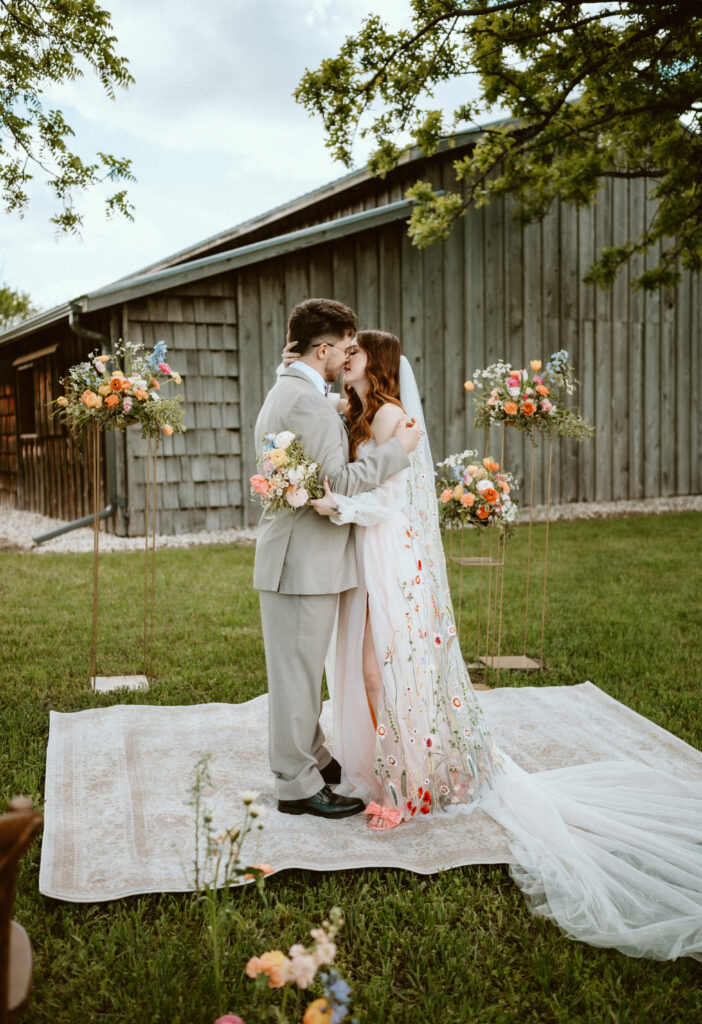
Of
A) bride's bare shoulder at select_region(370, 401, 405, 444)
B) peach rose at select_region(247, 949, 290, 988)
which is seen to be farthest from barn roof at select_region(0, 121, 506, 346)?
peach rose at select_region(247, 949, 290, 988)

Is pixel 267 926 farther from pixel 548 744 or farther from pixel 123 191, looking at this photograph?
pixel 123 191

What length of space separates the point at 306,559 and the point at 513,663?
292cm

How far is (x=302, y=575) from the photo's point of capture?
3.62 metres

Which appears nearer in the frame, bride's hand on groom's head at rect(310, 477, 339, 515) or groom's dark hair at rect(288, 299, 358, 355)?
bride's hand on groom's head at rect(310, 477, 339, 515)

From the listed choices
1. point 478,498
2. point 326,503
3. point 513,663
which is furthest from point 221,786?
point 513,663

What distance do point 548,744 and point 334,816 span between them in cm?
148

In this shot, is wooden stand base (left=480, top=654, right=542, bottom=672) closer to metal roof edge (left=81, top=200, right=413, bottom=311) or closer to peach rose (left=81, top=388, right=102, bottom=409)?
peach rose (left=81, top=388, right=102, bottom=409)

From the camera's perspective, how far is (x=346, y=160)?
9023 mm

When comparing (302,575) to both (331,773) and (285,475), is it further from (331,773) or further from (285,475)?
(331,773)

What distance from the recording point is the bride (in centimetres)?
357

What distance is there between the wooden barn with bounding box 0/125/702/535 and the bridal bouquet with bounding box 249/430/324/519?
7387 mm

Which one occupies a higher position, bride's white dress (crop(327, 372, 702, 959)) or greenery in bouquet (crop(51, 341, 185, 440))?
greenery in bouquet (crop(51, 341, 185, 440))

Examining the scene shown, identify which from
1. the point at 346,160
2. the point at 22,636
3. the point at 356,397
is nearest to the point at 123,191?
the point at 346,160

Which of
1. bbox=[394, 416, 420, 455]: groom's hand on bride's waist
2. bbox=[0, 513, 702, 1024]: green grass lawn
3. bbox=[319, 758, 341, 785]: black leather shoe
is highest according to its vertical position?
bbox=[394, 416, 420, 455]: groom's hand on bride's waist
